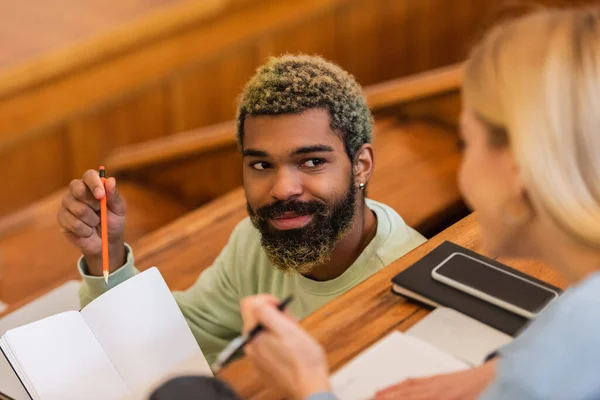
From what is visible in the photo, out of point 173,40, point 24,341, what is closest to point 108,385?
point 24,341

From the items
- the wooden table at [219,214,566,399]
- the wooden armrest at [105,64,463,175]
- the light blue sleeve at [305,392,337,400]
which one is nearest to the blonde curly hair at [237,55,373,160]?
the wooden table at [219,214,566,399]

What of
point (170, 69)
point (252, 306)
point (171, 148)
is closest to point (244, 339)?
point (252, 306)

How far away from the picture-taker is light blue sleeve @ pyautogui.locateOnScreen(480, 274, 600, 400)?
687 mm

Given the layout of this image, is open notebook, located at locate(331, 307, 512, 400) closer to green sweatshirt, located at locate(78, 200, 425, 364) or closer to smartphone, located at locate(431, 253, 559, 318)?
smartphone, located at locate(431, 253, 559, 318)

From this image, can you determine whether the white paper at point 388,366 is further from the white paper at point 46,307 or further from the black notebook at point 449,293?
the white paper at point 46,307

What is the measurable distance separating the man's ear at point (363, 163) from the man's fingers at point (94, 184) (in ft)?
1.41

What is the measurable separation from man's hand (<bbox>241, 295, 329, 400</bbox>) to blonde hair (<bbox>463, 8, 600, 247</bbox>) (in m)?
0.25

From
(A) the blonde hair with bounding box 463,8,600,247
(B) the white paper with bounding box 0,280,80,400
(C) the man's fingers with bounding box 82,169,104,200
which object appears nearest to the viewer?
(A) the blonde hair with bounding box 463,8,600,247

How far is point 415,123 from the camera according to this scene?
2.32 meters

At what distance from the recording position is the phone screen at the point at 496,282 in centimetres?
108

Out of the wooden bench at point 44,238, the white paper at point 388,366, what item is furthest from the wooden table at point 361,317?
the wooden bench at point 44,238

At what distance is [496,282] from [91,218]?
2.36ft

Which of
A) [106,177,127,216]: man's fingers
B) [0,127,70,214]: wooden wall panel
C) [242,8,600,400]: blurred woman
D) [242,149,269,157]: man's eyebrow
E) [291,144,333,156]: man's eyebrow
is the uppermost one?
[242,8,600,400]: blurred woman

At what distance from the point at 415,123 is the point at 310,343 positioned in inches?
62.6
